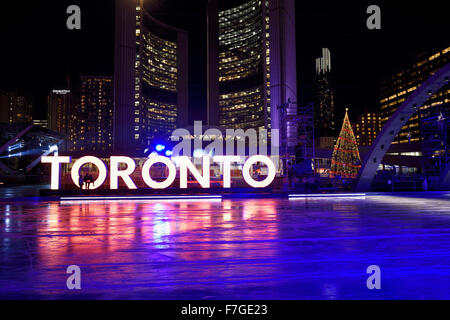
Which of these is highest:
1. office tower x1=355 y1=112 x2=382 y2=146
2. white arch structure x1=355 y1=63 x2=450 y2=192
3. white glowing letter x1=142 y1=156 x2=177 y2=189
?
office tower x1=355 y1=112 x2=382 y2=146

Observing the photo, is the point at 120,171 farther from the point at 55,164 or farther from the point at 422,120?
the point at 422,120

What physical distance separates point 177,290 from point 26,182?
47.5m

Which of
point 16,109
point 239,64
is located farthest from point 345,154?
point 16,109

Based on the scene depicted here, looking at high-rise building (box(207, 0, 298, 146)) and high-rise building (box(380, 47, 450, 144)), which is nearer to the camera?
high-rise building (box(207, 0, 298, 146))

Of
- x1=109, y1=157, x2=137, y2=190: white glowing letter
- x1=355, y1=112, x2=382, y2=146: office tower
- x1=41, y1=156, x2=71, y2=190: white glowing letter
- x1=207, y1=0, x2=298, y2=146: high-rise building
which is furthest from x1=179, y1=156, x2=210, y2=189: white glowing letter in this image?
x1=355, y1=112, x2=382, y2=146: office tower

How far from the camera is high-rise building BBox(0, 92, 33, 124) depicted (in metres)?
155

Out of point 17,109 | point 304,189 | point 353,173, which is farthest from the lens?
point 17,109

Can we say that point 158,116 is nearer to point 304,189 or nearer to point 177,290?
point 304,189

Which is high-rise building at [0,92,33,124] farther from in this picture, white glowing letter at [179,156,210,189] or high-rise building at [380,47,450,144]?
high-rise building at [380,47,450,144]

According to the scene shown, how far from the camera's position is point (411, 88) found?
149 metres

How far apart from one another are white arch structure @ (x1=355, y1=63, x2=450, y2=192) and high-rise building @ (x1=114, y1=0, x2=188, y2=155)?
65.5 metres

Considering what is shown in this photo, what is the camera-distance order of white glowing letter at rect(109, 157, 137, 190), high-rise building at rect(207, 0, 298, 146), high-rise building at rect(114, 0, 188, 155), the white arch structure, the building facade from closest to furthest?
1. white glowing letter at rect(109, 157, 137, 190)
2. the white arch structure
3. the building facade
4. high-rise building at rect(114, 0, 188, 155)
5. high-rise building at rect(207, 0, 298, 146)
